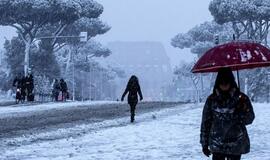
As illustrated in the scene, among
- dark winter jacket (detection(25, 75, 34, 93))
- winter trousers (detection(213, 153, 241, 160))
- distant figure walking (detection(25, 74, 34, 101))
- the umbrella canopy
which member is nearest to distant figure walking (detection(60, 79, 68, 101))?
distant figure walking (detection(25, 74, 34, 101))

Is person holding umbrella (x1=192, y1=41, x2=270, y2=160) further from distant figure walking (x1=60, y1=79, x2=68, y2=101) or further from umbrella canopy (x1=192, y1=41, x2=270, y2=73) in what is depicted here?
distant figure walking (x1=60, y1=79, x2=68, y2=101)

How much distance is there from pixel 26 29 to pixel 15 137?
32.9m

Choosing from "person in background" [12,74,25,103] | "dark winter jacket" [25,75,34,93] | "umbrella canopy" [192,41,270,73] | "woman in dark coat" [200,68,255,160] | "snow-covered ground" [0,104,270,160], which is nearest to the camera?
"woman in dark coat" [200,68,255,160]

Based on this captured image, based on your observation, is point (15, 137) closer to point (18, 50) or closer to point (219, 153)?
point (219, 153)

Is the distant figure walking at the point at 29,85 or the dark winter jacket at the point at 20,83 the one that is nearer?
the dark winter jacket at the point at 20,83

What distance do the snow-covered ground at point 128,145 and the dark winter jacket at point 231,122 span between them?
3.94 metres

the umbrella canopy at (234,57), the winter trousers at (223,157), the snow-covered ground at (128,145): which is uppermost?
the umbrella canopy at (234,57)

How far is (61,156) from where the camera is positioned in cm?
959

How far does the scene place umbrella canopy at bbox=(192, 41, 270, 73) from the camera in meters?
5.71

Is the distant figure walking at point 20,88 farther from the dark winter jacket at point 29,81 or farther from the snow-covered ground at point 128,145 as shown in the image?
the snow-covered ground at point 128,145

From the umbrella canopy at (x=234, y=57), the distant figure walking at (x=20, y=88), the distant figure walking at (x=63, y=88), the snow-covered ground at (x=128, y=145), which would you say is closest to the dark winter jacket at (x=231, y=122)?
the umbrella canopy at (x=234, y=57)

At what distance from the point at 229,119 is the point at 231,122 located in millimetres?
35

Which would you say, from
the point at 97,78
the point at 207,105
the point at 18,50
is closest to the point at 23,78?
the point at 18,50

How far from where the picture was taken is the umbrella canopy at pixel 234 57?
5707 mm
